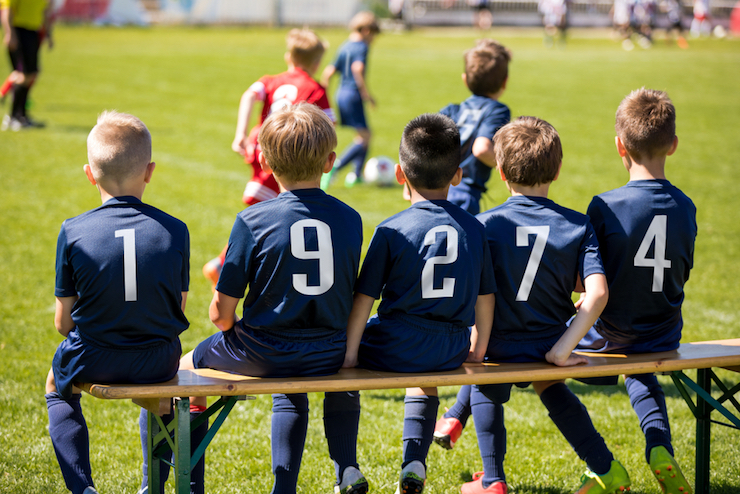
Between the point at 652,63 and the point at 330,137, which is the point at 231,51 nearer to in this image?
the point at 652,63

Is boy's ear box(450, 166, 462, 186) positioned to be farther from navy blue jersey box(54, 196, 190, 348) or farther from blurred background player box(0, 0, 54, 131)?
blurred background player box(0, 0, 54, 131)

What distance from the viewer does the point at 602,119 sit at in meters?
15.0

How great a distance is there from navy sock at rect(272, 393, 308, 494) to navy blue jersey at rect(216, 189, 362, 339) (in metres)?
0.37

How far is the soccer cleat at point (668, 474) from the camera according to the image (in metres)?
3.00

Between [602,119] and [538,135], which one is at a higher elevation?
[538,135]

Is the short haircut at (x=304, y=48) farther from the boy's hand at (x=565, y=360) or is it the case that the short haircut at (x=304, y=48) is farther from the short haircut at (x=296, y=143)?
the boy's hand at (x=565, y=360)

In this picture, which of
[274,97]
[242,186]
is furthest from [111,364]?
[242,186]

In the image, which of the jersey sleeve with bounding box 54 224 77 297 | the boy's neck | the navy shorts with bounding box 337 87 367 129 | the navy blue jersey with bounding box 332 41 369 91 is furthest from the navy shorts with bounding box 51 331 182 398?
the navy blue jersey with bounding box 332 41 369 91

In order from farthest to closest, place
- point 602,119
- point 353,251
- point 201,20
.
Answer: point 201,20 → point 602,119 → point 353,251

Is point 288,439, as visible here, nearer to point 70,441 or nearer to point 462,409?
point 70,441

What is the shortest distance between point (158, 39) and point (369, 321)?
2867cm

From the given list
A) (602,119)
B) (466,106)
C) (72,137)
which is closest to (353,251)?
(466,106)

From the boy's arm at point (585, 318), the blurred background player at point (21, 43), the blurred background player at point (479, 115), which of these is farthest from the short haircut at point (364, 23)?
the boy's arm at point (585, 318)

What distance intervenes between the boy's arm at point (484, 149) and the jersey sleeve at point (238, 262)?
1996 millimetres
